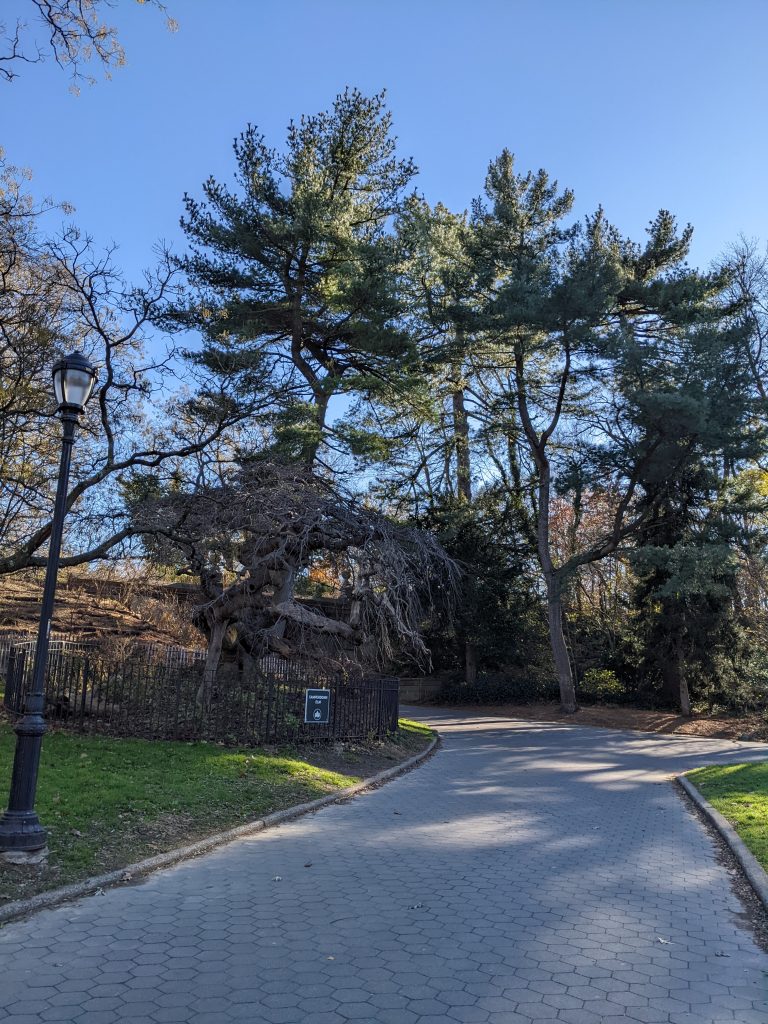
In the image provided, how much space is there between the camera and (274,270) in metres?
20.9

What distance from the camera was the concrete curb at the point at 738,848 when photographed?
6.66 metres

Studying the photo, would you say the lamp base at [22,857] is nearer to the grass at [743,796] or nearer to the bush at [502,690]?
the grass at [743,796]

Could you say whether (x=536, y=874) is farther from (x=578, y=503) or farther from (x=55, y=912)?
(x=578, y=503)

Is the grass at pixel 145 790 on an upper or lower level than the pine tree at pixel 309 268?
lower

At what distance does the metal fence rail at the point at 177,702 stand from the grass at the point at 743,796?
695 centimetres

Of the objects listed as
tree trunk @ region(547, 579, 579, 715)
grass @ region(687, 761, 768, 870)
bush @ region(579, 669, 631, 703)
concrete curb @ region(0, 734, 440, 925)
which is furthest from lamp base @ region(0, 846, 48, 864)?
bush @ region(579, 669, 631, 703)

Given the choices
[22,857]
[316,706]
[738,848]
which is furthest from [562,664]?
[22,857]

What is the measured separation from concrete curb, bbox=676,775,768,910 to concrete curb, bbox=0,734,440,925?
5150 mm

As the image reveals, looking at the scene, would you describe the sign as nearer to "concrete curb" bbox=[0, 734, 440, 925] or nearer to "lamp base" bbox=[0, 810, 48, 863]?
"concrete curb" bbox=[0, 734, 440, 925]

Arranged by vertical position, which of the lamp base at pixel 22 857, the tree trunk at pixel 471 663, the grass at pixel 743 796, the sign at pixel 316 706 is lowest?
the grass at pixel 743 796

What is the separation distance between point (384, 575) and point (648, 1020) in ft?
37.1

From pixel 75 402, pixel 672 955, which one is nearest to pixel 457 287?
pixel 75 402

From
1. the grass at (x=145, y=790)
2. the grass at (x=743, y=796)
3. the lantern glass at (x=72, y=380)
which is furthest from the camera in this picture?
the grass at (x=743, y=796)

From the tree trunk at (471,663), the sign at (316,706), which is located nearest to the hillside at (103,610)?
the sign at (316,706)
